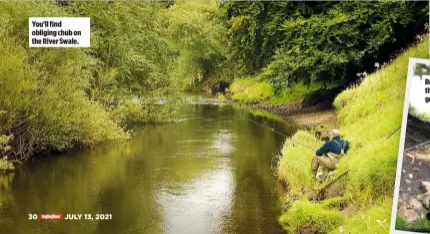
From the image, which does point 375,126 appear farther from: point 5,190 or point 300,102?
point 300,102

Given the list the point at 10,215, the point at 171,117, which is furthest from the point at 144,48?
the point at 10,215

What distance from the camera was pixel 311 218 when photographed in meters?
10.5

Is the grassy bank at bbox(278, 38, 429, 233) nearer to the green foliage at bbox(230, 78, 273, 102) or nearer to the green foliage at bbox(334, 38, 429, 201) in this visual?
the green foliage at bbox(334, 38, 429, 201)

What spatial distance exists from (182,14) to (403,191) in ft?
90.7

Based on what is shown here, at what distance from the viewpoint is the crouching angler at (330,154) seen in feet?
40.4

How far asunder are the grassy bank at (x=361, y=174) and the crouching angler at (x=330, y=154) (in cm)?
21

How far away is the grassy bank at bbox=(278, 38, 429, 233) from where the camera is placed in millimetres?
9984

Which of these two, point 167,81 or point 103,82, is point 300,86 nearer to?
point 167,81

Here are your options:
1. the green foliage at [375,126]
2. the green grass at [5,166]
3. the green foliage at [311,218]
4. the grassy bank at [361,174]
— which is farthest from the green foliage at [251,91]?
the green foliage at [311,218]

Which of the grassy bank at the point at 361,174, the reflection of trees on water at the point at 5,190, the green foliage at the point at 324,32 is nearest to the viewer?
the grassy bank at the point at 361,174

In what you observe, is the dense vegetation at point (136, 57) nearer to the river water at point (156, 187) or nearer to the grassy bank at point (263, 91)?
the grassy bank at point (263, 91)

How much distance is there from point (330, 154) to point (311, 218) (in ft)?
7.70

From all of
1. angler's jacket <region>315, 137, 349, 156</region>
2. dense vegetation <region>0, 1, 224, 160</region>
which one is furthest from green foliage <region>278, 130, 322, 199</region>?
dense vegetation <region>0, 1, 224, 160</region>

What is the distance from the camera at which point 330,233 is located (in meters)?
10.0
